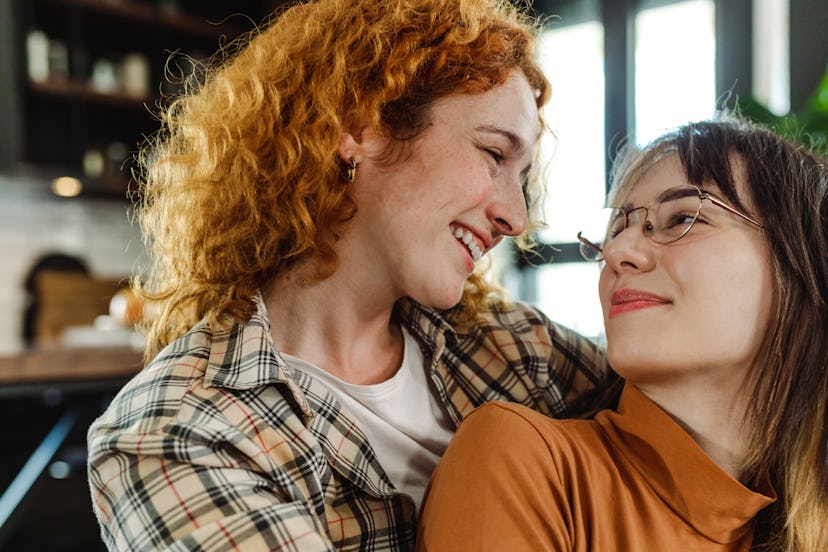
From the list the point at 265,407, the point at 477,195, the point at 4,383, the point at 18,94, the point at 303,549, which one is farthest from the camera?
the point at 18,94

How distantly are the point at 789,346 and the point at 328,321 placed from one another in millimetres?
701

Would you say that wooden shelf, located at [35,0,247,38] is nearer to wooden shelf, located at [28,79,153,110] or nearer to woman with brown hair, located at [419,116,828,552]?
wooden shelf, located at [28,79,153,110]

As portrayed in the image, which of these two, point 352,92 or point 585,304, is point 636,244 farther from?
point 585,304

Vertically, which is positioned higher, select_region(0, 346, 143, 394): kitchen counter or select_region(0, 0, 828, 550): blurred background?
select_region(0, 0, 828, 550): blurred background

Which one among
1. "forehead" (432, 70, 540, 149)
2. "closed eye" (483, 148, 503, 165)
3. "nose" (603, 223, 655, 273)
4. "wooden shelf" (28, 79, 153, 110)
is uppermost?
"wooden shelf" (28, 79, 153, 110)

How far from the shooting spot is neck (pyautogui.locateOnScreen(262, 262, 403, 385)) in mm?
1297

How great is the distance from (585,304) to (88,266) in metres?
2.80

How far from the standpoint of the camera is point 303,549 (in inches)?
36.3

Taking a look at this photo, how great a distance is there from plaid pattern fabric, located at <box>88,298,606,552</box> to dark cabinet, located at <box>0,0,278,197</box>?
3009mm

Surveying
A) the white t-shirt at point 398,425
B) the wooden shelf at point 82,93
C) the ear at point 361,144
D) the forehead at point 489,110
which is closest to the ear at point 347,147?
the ear at point 361,144

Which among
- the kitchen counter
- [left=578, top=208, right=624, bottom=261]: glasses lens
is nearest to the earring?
[left=578, top=208, right=624, bottom=261]: glasses lens

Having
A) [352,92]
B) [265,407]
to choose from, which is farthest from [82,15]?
[265,407]

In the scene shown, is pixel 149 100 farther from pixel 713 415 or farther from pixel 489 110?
pixel 713 415

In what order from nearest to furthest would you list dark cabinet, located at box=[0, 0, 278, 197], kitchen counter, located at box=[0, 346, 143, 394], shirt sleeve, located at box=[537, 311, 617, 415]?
shirt sleeve, located at box=[537, 311, 617, 415] < kitchen counter, located at box=[0, 346, 143, 394] < dark cabinet, located at box=[0, 0, 278, 197]
